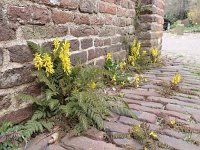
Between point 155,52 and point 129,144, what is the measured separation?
3.38 meters

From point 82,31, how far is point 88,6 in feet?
1.04

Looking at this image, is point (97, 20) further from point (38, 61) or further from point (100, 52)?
point (38, 61)

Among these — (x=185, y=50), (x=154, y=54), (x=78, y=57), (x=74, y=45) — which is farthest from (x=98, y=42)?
(x=185, y=50)

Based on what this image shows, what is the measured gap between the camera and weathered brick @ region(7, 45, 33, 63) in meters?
1.97

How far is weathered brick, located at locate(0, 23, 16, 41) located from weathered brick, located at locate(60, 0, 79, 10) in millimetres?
704

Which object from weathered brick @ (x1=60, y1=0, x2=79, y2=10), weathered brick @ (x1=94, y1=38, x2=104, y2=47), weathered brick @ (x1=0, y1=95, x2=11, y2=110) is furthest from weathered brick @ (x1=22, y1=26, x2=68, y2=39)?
weathered brick @ (x1=94, y1=38, x2=104, y2=47)

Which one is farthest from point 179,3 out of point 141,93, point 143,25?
point 141,93

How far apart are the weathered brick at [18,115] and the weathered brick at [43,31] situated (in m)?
0.59

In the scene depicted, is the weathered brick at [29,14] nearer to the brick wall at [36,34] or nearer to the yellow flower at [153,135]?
the brick wall at [36,34]

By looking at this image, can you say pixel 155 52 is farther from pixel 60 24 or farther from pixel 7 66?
pixel 7 66

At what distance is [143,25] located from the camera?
503 cm

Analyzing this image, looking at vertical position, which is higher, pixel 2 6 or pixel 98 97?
pixel 2 6

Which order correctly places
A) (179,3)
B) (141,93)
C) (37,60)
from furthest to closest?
1. (179,3)
2. (141,93)
3. (37,60)

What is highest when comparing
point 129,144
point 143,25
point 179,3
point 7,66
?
point 179,3
